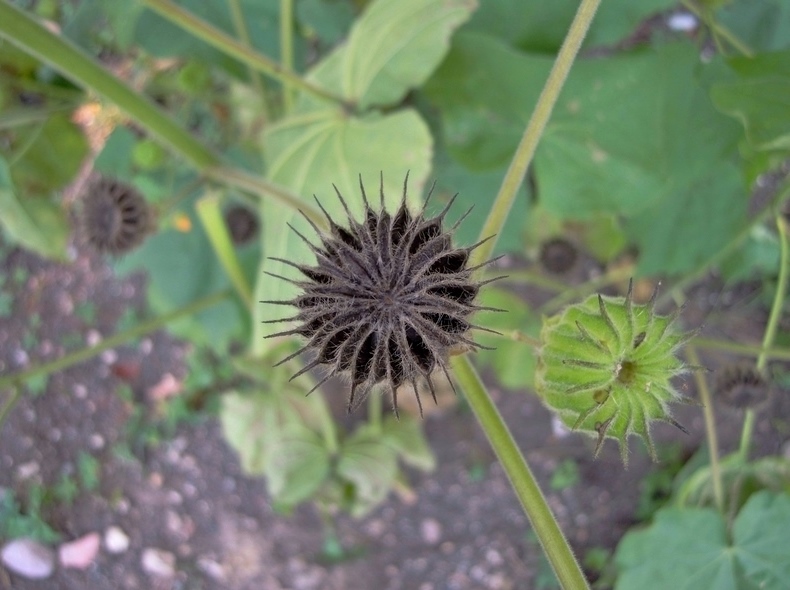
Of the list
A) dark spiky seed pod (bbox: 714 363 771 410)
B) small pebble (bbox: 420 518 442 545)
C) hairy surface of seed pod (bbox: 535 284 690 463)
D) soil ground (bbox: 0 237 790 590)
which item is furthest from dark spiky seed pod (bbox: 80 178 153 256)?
small pebble (bbox: 420 518 442 545)

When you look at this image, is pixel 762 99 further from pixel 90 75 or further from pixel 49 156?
pixel 49 156

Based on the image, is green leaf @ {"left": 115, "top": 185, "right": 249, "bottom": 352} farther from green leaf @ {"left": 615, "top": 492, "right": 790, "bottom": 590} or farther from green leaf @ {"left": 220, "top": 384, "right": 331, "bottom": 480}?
green leaf @ {"left": 615, "top": 492, "right": 790, "bottom": 590}

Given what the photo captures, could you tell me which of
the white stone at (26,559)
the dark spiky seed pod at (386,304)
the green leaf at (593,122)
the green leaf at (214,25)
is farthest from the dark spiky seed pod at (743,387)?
the white stone at (26,559)

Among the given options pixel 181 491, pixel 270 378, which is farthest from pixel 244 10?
pixel 181 491

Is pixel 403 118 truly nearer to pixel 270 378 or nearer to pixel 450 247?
pixel 450 247

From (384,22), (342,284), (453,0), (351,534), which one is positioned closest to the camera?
(342,284)

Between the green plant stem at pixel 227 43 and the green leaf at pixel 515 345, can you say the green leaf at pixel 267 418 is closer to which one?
the green leaf at pixel 515 345

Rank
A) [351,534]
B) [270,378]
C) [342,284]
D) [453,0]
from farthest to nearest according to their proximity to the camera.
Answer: [351,534] < [270,378] < [453,0] < [342,284]

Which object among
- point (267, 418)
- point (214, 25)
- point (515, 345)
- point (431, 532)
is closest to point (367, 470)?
point (267, 418)
